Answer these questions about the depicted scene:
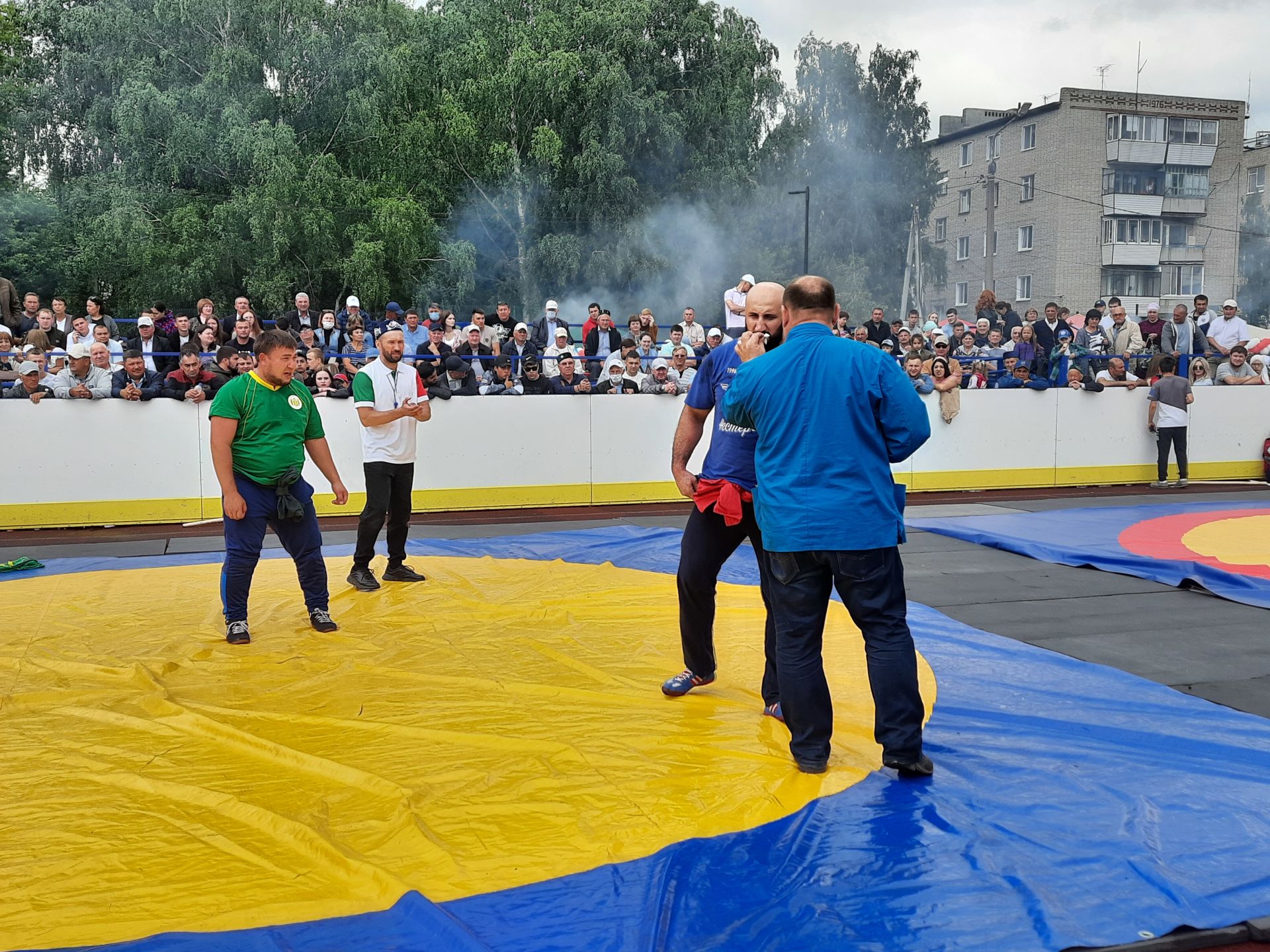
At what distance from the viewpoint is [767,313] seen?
14.6 ft

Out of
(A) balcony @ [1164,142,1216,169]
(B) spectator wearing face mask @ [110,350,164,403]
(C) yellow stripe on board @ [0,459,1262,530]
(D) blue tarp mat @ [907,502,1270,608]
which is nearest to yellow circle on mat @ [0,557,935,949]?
(D) blue tarp mat @ [907,502,1270,608]

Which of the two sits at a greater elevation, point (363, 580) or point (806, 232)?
point (806, 232)

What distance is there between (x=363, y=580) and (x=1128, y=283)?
5284 cm

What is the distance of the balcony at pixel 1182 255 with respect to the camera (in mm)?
52594

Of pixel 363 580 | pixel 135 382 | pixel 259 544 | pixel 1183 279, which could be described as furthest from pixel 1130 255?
pixel 259 544

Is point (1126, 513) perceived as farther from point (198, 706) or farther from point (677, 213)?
point (677, 213)

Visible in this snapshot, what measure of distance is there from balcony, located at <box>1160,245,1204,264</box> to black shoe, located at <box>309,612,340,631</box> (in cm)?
5491

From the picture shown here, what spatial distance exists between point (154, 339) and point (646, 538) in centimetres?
780

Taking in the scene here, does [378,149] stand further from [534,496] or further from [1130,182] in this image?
[1130,182]

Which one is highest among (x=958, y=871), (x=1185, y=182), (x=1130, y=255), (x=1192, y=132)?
(x=1192, y=132)

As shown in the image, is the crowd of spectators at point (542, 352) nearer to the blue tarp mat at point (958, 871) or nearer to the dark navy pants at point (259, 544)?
the dark navy pants at point (259, 544)

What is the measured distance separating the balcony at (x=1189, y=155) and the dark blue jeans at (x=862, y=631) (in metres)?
56.2

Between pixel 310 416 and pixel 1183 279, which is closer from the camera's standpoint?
pixel 310 416

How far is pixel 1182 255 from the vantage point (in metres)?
53.0
